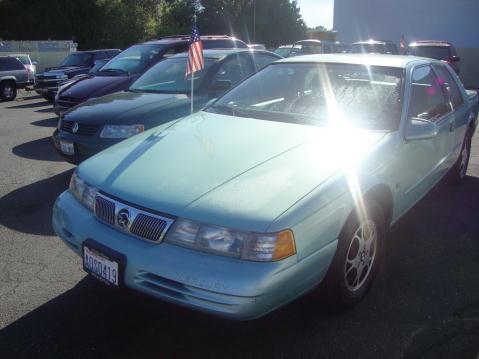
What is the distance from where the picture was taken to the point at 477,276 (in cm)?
338

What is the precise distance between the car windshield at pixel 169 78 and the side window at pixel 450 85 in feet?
9.70

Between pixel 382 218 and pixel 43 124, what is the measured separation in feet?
29.7

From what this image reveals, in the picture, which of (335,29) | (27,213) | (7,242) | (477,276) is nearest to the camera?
(477,276)

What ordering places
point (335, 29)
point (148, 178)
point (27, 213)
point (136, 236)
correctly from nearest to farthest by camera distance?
point (136, 236)
point (148, 178)
point (27, 213)
point (335, 29)

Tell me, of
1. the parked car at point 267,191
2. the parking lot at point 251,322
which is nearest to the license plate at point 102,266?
the parked car at point 267,191

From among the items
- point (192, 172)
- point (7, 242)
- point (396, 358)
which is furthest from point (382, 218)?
point (7, 242)

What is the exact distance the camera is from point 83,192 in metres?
2.92

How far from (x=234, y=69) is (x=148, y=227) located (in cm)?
451

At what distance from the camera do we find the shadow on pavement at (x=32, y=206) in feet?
13.9

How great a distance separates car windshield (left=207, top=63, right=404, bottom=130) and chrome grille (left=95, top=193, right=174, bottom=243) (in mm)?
1481

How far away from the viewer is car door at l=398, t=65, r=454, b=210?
11.1ft

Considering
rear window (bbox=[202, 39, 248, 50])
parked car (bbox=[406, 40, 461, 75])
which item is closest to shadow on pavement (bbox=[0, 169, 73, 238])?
rear window (bbox=[202, 39, 248, 50])

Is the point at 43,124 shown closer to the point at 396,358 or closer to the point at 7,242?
the point at 7,242

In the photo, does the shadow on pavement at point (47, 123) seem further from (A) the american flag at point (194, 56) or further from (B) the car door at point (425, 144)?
(B) the car door at point (425, 144)
